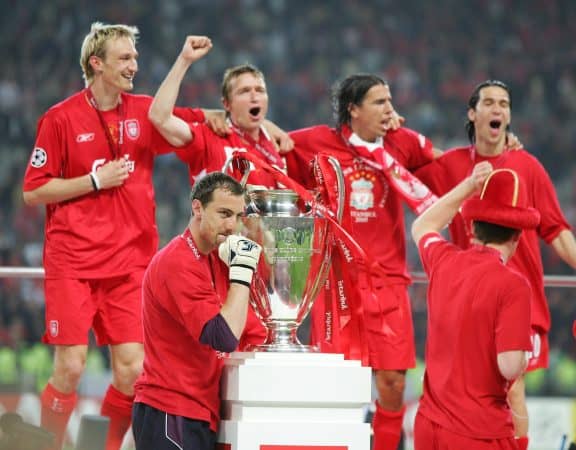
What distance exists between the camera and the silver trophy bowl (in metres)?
3.48

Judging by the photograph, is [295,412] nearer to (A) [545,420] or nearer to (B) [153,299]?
(B) [153,299]

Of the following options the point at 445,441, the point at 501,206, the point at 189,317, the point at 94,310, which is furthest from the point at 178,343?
the point at 94,310

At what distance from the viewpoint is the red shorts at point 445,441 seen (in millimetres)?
3221

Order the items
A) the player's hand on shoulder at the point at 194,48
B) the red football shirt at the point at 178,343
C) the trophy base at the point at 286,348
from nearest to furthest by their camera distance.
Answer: the red football shirt at the point at 178,343
the trophy base at the point at 286,348
the player's hand on shoulder at the point at 194,48

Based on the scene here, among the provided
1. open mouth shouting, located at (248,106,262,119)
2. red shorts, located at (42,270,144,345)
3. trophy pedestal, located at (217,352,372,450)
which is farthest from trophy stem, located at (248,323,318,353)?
open mouth shouting, located at (248,106,262,119)

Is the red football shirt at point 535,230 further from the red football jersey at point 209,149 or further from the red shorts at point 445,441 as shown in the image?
the red shorts at point 445,441

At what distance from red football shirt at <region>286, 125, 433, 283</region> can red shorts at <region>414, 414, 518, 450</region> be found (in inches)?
59.9

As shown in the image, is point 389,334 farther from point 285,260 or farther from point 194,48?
point 194,48

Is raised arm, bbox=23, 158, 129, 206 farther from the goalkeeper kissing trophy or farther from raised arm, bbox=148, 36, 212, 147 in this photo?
the goalkeeper kissing trophy

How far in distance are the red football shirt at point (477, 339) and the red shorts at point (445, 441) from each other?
19 mm

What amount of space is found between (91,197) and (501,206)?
197 cm

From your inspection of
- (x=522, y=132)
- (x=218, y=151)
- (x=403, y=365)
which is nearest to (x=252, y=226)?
(x=218, y=151)

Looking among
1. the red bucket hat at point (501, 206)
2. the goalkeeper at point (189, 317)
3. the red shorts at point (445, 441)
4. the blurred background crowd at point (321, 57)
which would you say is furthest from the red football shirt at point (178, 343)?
the blurred background crowd at point (321, 57)

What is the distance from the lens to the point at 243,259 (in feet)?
10.6
